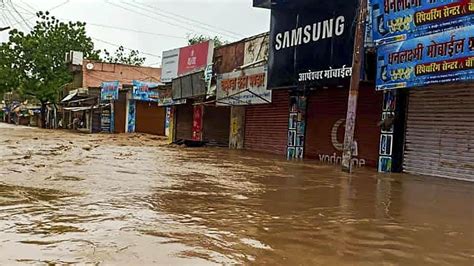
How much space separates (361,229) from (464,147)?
24.7ft

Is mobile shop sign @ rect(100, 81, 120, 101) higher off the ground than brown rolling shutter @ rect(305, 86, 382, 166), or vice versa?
mobile shop sign @ rect(100, 81, 120, 101)

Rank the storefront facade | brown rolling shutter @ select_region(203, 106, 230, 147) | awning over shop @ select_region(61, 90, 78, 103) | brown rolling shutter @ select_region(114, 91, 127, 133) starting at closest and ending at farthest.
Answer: the storefront facade
brown rolling shutter @ select_region(203, 106, 230, 147)
brown rolling shutter @ select_region(114, 91, 127, 133)
awning over shop @ select_region(61, 90, 78, 103)

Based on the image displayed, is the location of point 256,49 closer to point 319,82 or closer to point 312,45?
point 312,45

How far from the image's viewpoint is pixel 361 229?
227 inches

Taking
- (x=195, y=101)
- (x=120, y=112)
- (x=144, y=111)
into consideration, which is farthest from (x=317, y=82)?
(x=120, y=112)

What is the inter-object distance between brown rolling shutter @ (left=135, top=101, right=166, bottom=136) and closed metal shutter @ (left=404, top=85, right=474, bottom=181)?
26620 millimetres

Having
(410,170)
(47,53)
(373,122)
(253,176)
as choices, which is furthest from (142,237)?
(47,53)

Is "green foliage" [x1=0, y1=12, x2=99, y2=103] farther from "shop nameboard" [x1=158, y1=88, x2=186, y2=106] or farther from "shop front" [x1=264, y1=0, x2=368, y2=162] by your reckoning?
"shop front" [x1=264, y1=0, x2=368, y2=162]

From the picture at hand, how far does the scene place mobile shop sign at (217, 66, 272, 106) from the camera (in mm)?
19925

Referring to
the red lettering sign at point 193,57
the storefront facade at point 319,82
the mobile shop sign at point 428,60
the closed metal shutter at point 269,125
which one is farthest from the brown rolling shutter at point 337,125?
the red lettering sign at point 193,57

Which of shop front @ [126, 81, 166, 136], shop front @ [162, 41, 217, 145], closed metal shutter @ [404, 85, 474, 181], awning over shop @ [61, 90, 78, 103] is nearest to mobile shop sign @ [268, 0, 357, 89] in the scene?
closed metal shutter @ [404, 85, 474, 181]

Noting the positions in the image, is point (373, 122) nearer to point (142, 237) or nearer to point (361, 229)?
point (361, 229)

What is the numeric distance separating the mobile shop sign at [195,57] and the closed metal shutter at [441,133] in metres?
13.6

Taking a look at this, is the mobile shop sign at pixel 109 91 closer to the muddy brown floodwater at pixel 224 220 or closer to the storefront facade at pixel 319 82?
the storefront facade at pixel 319 82
